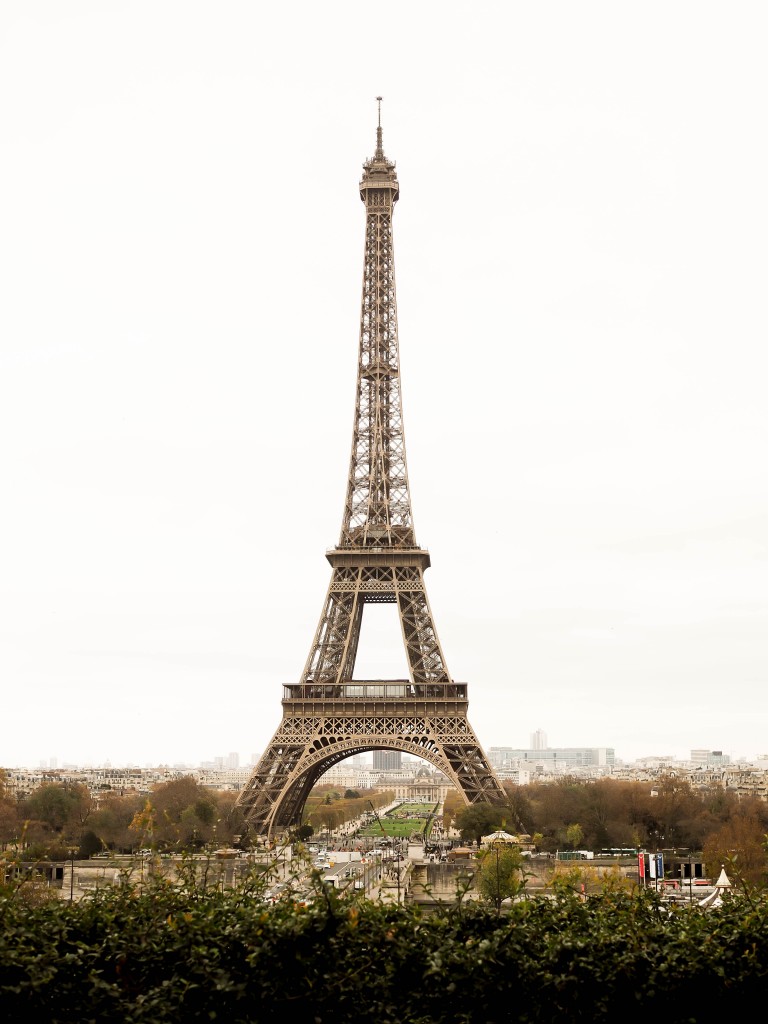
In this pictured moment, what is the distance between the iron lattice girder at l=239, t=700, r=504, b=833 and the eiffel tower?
0.04 metres

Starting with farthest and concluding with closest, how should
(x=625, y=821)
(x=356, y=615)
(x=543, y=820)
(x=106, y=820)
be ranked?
(x=543, y=820) < (x=625, y=821) < (x=106, y=820) < (x=356, y=615)

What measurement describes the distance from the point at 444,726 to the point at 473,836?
7.13m

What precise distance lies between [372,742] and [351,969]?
1545 inches

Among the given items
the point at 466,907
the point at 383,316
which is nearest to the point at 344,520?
the point at 383,316

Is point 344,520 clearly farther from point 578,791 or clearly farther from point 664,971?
→ point 664,971

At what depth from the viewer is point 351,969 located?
11734mm

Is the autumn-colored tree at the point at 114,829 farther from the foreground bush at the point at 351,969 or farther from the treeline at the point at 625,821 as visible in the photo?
the foreground bush at the point at 351,969

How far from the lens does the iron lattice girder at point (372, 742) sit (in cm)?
4972

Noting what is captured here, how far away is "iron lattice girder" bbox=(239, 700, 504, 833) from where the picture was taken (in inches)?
1957

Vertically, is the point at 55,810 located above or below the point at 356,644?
below

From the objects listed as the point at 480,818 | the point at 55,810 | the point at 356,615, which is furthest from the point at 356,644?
the point at 55,810

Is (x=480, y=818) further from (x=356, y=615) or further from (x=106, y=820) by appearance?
(x=106, y=820)

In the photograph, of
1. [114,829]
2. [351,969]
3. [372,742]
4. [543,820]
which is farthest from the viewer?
[543,820]

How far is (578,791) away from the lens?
270 ft
